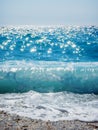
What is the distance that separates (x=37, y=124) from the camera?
486cm

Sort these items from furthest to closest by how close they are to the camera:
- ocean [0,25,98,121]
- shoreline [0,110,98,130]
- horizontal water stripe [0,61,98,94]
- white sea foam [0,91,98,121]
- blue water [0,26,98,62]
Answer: blue water [0,26,98,62] < horizontal water stripe [0,61,98,94] < ocean [0,25,98,121] < white sea foam [0,91,98,121] < shoreline [0,110,98,130]

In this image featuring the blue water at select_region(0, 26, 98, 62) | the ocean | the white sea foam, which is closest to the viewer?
the white sea foam

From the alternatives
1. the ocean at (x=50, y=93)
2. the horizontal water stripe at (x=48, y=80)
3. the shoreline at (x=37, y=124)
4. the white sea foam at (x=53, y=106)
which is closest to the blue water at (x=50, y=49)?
the horizontal water stripe at (x=48, y=80)

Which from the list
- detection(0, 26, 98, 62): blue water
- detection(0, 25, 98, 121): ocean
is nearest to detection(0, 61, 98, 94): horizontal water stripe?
detection(0, 25, 98, 121): ocean

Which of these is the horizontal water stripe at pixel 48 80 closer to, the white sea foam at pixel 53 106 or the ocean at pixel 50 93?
the ocean at pixel 50 93

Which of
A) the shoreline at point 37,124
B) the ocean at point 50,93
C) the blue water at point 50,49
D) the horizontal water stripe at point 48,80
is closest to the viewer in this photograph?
the shoreline at point 37,124

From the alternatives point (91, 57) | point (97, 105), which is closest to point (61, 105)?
point (97, 105)

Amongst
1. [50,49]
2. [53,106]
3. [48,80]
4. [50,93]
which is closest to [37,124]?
[53,106]

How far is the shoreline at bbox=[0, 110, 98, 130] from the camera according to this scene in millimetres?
4637

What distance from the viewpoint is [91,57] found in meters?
20.7

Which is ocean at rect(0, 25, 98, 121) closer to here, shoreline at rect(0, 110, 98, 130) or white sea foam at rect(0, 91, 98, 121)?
white sea foam at rect(0, 91, 98, 121)

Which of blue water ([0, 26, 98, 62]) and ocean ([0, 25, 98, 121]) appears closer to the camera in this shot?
ocean ([0, 25, 98, 121])

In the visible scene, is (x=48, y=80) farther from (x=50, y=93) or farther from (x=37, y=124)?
(x=37, y=124)

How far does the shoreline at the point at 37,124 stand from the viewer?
4637 mm
